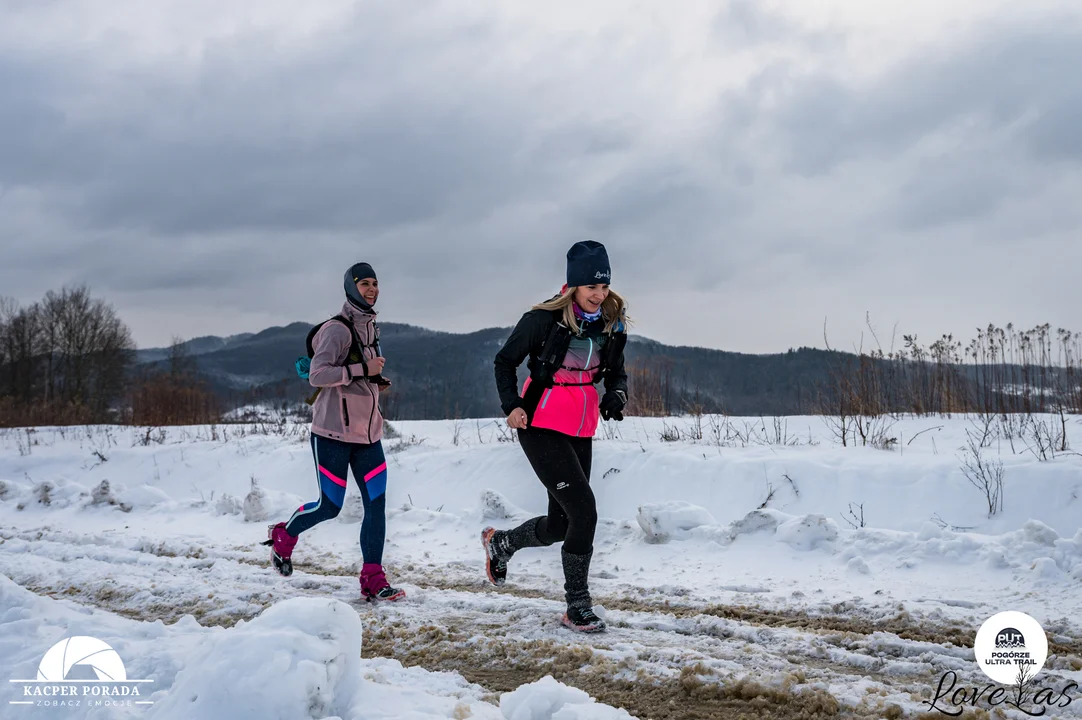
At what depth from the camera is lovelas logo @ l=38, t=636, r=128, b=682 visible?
3236mm

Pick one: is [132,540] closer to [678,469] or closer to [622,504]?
[622,504]

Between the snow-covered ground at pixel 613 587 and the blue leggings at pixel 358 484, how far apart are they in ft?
1.41

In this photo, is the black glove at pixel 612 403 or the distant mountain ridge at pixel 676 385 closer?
the black glove at pixel 612 403

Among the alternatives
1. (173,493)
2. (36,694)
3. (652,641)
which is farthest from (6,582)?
(173,493)

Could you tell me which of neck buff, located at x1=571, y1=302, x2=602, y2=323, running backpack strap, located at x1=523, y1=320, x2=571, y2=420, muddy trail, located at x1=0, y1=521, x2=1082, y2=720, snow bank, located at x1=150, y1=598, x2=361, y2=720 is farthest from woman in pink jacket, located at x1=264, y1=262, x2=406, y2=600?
snow bank, located at x1=150, y1=598, x2=361, y2=720

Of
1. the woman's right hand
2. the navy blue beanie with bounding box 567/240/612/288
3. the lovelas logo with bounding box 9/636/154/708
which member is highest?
the navy blue beanie with bounding box 567/240/612/288

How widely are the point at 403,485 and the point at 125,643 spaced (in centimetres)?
625

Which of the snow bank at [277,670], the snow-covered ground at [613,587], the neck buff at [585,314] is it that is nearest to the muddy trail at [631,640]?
the snow-covered ground at [613,587]

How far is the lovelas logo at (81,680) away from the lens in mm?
2963

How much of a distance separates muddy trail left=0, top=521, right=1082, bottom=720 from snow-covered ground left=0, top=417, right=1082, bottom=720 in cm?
2

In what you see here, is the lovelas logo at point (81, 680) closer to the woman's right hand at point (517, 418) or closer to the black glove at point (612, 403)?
the woman's right hand at point (517, 418)

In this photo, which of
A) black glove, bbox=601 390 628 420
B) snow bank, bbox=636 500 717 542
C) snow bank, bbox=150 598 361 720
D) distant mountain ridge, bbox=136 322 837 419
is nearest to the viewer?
snow bank, bbox=150 598 361 720

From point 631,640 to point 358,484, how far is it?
221 centimetres

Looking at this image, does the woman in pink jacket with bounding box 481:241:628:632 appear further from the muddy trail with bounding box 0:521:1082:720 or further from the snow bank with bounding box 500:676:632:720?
the snow bank with bounding box 500:676:632:720
